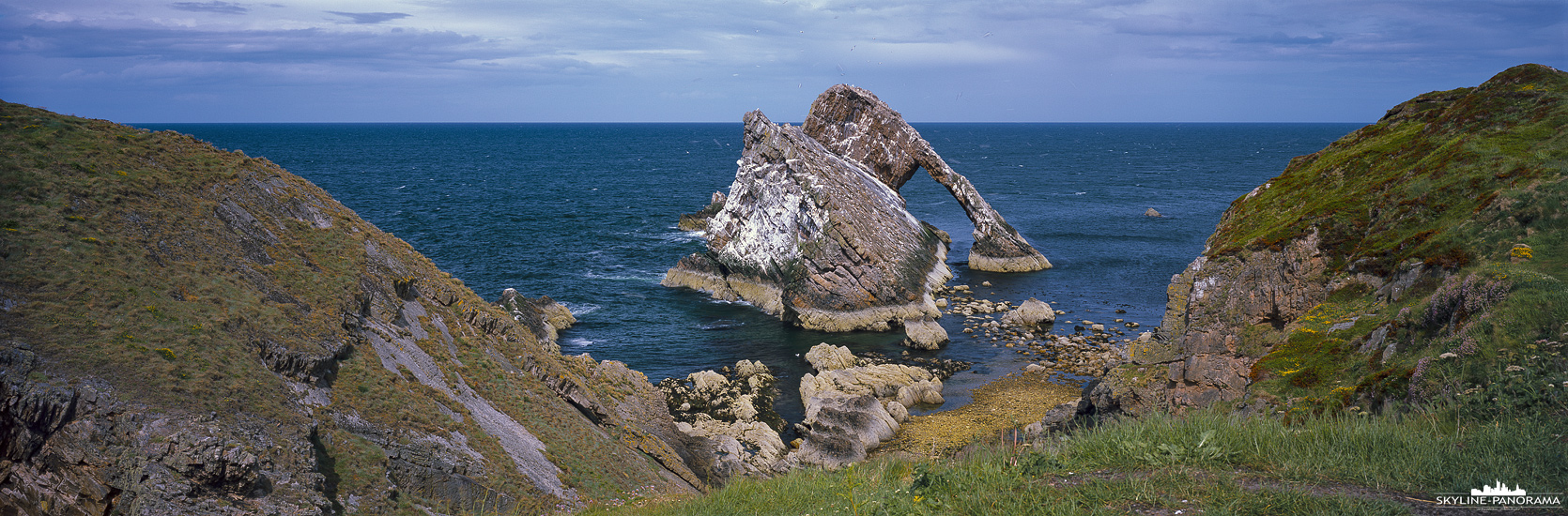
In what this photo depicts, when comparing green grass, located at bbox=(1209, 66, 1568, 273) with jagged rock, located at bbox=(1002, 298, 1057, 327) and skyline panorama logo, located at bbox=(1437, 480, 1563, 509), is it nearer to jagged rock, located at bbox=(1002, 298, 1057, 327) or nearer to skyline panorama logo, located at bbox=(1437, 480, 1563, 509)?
skyline panorama logo, located at bbox=(1437, 480, 1563, 509)

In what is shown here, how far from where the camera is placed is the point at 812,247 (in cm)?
4731

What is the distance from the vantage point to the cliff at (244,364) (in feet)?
31.3

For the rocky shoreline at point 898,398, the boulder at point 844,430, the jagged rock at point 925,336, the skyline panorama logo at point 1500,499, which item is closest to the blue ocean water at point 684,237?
the jagged rock at point 925,336

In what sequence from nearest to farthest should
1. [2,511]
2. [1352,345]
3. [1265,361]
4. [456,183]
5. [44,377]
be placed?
[2,511] < [44,377] < [1352,345] < [1265,361] < [456,183]

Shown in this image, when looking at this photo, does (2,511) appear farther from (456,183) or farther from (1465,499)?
(456,183)

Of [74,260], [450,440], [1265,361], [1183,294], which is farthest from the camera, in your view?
[1183,294]

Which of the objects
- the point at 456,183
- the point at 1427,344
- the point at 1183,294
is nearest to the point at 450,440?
the point at 1427,344

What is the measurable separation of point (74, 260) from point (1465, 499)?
58.0 ft

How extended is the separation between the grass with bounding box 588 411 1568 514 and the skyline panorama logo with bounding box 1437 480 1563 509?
0.12 metres

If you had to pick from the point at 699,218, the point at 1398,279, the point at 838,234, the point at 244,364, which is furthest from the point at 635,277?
the point at 1398,279

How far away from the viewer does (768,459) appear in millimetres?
26750

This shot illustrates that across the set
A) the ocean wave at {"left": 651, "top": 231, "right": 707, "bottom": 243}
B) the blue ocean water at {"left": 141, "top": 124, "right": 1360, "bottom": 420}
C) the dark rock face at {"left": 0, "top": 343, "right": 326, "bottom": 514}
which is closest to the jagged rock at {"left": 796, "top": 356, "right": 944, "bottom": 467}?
the blue ocean water at {"left": 141, "top": 124, "right": 1360, "bottom": 420}

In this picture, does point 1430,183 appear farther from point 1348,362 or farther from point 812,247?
point 812,247

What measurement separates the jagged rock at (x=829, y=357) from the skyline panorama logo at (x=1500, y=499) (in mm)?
30205
